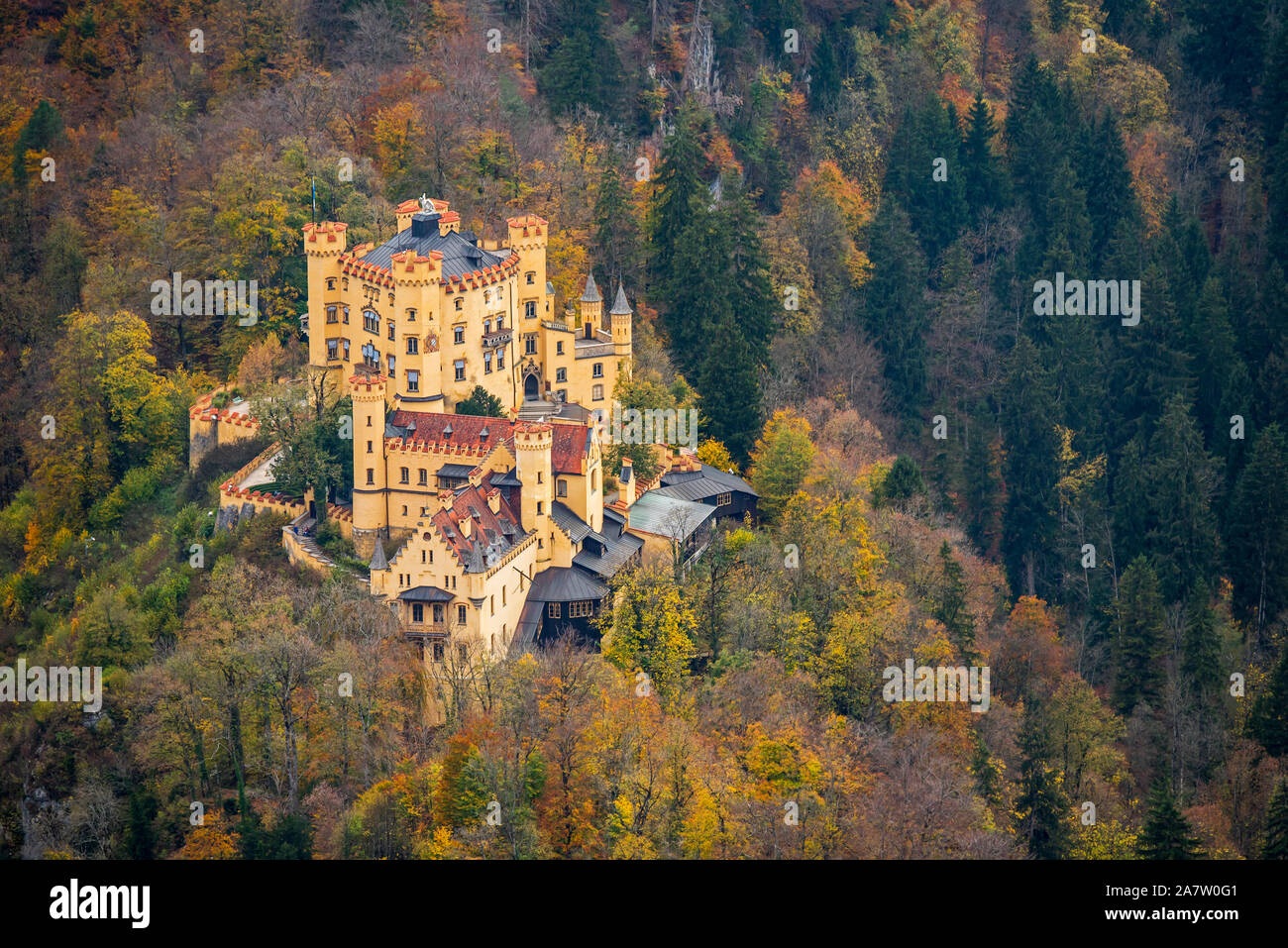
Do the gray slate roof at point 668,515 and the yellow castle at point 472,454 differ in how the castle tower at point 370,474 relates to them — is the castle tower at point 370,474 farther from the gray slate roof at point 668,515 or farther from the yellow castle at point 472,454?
the gray slate roof at point 668,515

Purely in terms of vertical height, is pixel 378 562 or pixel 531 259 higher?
pixel 531 259

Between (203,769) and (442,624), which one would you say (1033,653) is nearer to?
(442,624)

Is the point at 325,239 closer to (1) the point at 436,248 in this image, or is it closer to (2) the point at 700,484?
(1) the point at 436,248

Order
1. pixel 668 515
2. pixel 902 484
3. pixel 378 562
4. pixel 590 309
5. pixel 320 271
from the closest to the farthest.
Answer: pixel 378 562 < pixel 668 515 < pixel 320 271 < pixel 590 309 < pixel 902 484

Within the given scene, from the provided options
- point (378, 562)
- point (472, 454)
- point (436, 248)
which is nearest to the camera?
point (378, 562)

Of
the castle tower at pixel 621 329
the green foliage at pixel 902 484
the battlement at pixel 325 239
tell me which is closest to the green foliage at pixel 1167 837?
the green foliage at pixel 902 484

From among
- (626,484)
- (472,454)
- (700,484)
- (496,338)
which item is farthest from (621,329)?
(472,454)

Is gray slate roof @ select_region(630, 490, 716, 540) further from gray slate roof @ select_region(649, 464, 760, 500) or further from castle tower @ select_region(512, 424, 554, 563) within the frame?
castle tower @ select_region(512, 424, 554, 563)
